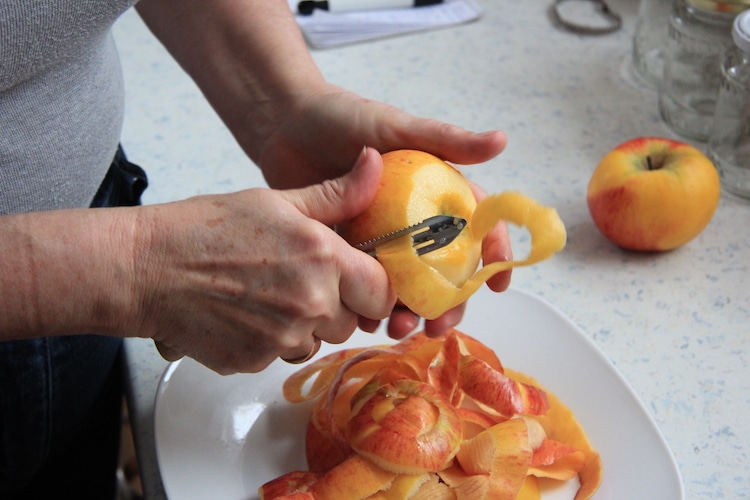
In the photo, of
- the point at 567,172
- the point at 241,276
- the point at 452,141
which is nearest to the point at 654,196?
the point at 567,172

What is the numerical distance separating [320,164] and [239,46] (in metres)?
0.17

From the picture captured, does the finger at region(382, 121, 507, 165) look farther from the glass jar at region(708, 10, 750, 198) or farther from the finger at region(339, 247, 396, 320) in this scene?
the glass jar at region(708, 10, 750, 198)

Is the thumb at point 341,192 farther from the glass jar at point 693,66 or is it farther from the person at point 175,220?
the glass jar at point 693,66

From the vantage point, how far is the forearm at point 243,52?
0.92m

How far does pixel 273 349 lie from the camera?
69cm

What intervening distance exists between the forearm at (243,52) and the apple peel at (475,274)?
294mm

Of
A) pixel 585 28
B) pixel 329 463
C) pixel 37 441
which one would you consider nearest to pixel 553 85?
pixel 585 28

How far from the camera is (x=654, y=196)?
1.03 metres

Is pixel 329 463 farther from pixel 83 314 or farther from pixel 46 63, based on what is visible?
pixel 46 63

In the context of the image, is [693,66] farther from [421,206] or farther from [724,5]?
[421,206]

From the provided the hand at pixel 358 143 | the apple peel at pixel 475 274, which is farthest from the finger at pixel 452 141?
the apple peel at pixel 475 274

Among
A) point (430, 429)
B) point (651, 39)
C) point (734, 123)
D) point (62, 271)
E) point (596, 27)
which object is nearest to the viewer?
point (62, 271)

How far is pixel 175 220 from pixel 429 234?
0.74 ft

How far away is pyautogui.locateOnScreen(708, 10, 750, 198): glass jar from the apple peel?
57 centimetres
